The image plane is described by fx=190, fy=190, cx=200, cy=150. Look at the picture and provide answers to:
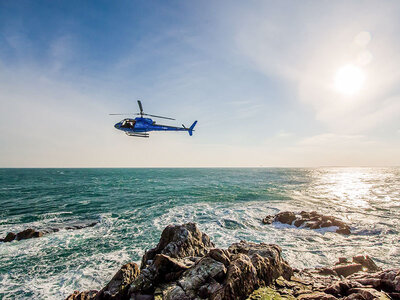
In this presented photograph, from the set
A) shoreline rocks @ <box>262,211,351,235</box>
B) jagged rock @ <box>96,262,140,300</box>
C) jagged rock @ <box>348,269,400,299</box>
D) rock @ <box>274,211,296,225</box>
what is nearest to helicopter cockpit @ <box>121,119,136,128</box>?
jagged rock @ <box>96,262,140,300</box>

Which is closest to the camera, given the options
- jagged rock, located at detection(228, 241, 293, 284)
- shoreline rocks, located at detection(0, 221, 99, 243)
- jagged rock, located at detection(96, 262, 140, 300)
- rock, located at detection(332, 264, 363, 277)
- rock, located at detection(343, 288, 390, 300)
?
rock, located at detection(343, 288, 390, 300)

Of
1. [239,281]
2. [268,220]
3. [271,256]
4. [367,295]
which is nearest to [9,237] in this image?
[239,281]

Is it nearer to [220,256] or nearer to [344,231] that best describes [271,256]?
[220,256]

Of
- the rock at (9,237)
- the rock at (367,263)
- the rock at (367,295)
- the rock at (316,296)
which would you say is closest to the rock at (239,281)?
the rock at (316,296)

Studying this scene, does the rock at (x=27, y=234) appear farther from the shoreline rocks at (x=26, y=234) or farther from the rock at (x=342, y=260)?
the rock at (x=342, y=260)

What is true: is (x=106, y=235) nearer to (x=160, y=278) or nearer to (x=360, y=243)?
(x=160, y=278)

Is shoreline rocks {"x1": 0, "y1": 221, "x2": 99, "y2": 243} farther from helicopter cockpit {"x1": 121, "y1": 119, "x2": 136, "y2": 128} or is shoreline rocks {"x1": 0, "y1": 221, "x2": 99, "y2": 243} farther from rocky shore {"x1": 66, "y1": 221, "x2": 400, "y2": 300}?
rocky shore {"x1": 66, "y1": 221, "x2": 400, "y2": 300}

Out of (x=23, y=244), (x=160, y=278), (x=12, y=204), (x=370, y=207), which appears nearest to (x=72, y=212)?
(x=23, y=244)
